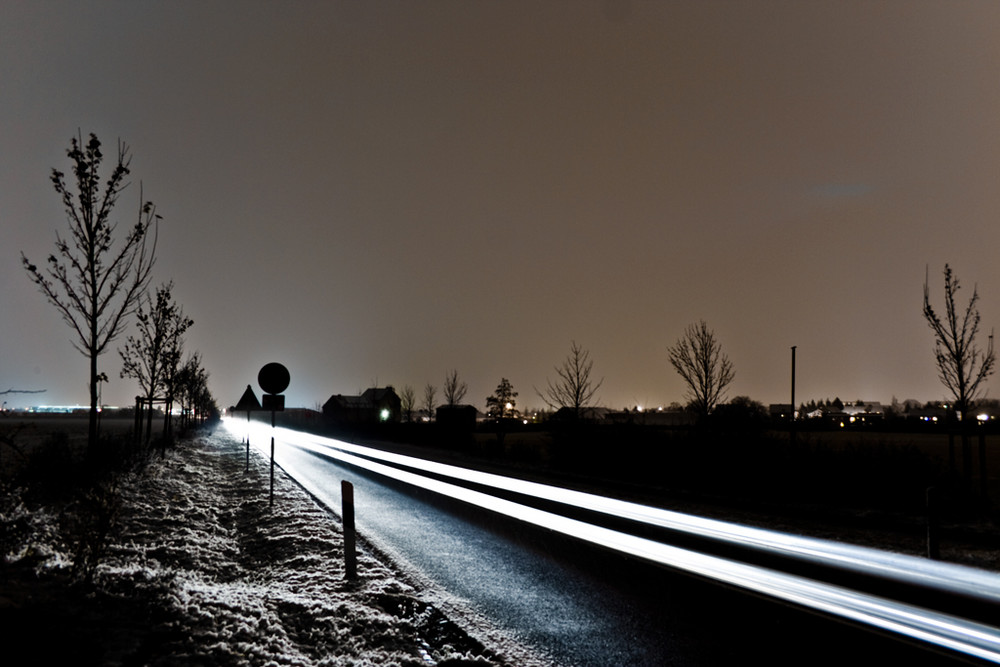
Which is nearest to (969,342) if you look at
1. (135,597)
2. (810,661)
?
(810,661)

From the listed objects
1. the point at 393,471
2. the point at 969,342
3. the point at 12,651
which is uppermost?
the point at 969,342

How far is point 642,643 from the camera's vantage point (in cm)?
532

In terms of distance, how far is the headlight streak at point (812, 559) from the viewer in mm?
5738

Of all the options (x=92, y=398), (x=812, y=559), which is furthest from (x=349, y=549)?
(x=92, y=398)

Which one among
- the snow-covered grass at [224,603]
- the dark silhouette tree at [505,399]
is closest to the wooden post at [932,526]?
the snow-covered grass at [224,603]

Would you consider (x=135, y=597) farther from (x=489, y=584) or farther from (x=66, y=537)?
(x=489, y=584)

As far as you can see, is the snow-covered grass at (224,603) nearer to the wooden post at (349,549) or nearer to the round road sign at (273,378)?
the wooden post at (349,549)

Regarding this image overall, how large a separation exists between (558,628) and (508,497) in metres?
10.0

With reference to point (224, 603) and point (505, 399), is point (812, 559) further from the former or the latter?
point (505, 399)

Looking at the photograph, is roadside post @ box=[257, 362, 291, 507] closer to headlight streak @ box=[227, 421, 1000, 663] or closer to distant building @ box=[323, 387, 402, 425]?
headlight streak @ box=[227, 421, 1000, 663]

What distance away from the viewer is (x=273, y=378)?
1477 cm

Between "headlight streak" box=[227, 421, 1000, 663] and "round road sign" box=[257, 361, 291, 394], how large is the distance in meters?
4.85

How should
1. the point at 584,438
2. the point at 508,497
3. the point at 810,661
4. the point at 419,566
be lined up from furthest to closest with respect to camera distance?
1. the point at 584,438
2. the point at 508,497
3. the point at 419,566
4. the point at 810,661

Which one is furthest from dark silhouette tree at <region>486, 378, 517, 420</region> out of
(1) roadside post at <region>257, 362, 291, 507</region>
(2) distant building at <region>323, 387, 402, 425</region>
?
(1) roadside post at <region>257, 362, 291, 507</region>
